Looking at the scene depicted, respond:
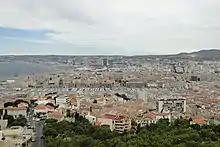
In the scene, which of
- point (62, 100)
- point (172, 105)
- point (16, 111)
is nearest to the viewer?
point (16, 111)

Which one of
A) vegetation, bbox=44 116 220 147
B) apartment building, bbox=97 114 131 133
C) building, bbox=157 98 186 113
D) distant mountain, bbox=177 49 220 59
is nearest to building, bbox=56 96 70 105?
building, bbox=157 98 186 113

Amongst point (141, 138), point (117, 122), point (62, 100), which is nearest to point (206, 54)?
point (62, 100)

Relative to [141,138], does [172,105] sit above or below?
below

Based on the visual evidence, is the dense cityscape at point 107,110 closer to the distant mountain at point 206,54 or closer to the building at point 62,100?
the building at point 62,100

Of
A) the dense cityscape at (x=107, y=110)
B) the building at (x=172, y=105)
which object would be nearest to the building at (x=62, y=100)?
the dense cityscape at (x=107, y=110)

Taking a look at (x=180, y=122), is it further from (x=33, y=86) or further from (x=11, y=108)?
(x=33, y=86)

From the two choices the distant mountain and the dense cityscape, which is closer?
the dense cityscape

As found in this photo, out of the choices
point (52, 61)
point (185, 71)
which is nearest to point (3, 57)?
point (52, 61)

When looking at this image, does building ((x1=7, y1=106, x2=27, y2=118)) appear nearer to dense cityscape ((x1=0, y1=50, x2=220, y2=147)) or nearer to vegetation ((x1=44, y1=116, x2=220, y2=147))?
dense cityscape ((x1=0, y1=50, x2=220, y2=147))

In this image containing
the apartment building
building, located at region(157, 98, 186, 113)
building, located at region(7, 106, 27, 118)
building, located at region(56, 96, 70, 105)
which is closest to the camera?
the apartment building

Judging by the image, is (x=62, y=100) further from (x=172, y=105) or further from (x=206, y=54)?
(x=206, y=54)
